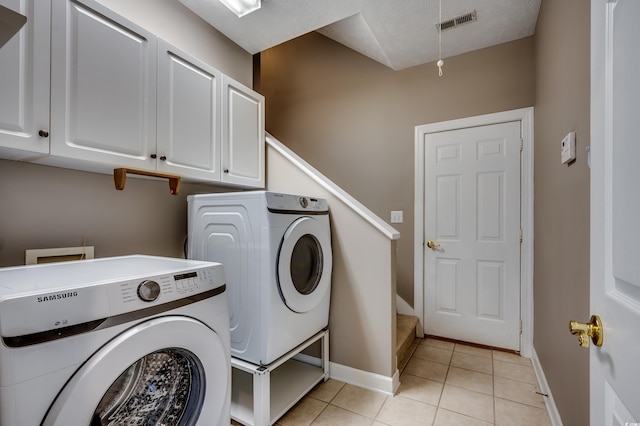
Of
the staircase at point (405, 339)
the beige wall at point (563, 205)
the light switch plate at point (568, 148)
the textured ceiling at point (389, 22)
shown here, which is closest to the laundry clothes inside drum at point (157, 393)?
the beige wall at point (563, 205)

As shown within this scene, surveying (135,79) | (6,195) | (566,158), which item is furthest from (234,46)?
(566,158)

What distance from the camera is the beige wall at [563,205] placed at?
45.4 inches

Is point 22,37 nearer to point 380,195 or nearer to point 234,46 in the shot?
point 234,46

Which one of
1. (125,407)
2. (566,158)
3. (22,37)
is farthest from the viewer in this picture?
(566,158)

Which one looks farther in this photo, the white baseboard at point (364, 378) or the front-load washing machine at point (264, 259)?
the white baseboard at point (364, 378)

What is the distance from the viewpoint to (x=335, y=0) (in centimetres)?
190

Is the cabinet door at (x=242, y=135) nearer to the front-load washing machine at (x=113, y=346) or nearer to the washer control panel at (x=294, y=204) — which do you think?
the washer control panel at (x=294, y=204)

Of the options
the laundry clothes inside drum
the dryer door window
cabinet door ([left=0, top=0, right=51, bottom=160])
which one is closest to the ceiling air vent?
the dryer door window

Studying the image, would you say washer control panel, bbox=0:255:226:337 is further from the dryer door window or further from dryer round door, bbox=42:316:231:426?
the dryer door window

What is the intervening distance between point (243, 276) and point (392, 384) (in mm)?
1185

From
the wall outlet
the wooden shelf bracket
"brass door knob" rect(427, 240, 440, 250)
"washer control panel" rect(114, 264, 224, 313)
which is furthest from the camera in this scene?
the wall outlet

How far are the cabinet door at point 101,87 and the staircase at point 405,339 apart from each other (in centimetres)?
212

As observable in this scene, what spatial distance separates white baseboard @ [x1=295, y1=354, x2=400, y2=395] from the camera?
1840mm

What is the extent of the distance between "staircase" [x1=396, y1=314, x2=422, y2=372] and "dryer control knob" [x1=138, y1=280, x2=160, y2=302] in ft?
5.98
